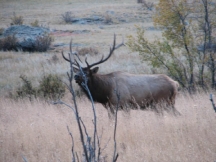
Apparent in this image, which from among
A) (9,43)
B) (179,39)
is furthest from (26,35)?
(179,39)

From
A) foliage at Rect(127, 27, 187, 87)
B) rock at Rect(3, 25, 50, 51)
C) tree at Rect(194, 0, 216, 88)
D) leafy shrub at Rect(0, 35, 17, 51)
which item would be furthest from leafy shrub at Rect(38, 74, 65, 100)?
leafy shrub at Rect(0, 35, 17, 51)

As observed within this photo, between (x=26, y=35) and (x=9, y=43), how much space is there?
2015 mm

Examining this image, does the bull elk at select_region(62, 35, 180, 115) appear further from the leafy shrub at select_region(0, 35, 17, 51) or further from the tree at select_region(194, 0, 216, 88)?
the leafy shrub at select_region(0, 35, 17, 51)

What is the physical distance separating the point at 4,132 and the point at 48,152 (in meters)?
1.45

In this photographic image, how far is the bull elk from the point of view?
8062 millimetres

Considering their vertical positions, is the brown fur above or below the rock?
above

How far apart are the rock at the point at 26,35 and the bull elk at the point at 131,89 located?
17.5 meters

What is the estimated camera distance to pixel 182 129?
536cm

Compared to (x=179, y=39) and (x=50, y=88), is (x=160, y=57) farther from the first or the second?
(x=50, y=88)

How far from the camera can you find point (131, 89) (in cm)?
812

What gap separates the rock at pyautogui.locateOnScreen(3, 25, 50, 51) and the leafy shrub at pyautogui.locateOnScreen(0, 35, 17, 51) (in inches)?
11.7

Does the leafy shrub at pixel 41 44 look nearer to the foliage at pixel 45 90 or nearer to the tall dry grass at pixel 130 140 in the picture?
the foliage at pixel 45 90

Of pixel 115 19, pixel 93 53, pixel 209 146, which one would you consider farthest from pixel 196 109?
pixel 115 19

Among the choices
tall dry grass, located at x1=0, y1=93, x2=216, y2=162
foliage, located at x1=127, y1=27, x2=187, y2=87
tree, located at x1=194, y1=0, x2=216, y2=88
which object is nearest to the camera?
tall dry grass, located at x1=0, y1=93, x2=216, y2=162
